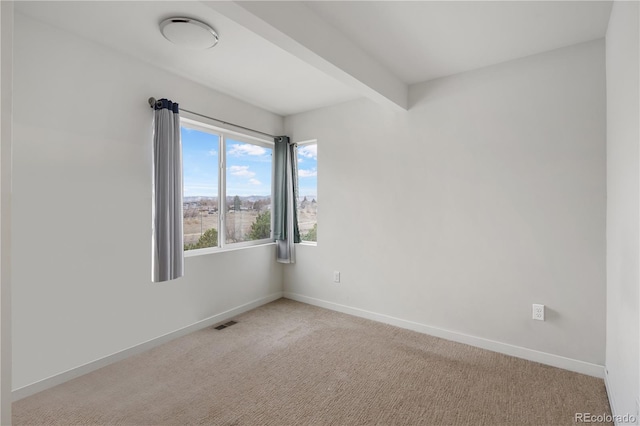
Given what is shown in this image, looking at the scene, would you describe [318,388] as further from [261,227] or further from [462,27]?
[462,27]

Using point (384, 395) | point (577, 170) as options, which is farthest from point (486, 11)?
point (384, 395)

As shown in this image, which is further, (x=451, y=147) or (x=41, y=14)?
(x=451, y=147)

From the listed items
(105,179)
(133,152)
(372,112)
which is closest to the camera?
(105,179)

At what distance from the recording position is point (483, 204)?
2801mm

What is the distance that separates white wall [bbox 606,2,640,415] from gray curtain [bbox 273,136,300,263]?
119 inches

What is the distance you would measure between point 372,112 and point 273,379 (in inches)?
107

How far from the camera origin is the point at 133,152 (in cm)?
269

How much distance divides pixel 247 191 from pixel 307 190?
0.77 meters

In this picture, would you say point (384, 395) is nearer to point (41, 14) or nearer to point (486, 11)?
point (486, 11)

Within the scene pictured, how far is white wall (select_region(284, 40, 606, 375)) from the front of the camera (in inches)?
94.0

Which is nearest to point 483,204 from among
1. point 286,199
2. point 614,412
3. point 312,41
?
point 614,412

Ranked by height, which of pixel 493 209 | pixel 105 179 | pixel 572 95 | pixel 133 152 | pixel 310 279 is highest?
pixel 572 95

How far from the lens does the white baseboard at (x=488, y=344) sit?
2400mm

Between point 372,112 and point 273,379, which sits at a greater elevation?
point 372,112
